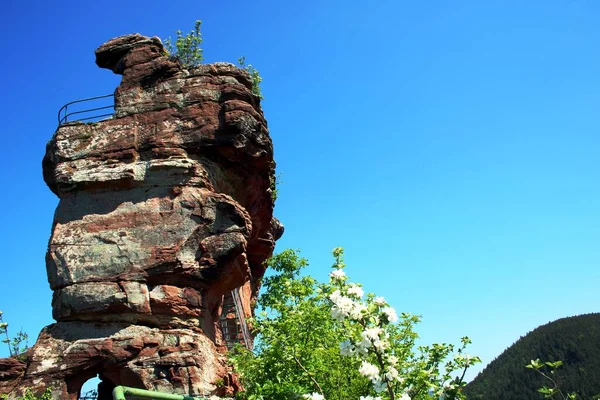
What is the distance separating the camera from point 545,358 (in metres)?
65.5

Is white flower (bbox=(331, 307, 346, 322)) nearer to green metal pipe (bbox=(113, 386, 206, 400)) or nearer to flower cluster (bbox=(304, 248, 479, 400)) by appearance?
flower cluster (bbox=(304, 248, 479, 400))

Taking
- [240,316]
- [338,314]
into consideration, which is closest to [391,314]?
[338,314]

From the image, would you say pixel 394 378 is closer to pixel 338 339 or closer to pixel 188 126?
pixel 338 339

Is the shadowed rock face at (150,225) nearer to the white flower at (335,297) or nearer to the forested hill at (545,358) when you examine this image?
the white flower at (335,297)

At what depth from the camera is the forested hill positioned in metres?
58.7

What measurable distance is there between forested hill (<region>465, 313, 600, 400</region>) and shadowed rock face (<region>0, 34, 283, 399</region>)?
52391 millimetres

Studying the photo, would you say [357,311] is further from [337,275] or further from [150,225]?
[150,225]

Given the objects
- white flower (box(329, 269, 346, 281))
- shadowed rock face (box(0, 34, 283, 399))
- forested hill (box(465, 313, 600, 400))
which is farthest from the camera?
forested hill (box(465, 313, 600, 400))

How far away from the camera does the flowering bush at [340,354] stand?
21.9ft

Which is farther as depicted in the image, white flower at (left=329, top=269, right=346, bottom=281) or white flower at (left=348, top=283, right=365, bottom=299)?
white flower at (left=329, top=269, right=346, bottom=281)

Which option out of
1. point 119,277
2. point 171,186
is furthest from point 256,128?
point 119,277

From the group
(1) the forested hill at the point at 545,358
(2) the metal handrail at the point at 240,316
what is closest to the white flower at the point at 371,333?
(2) the metal handrail at the point at 240,316

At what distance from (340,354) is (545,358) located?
218ft

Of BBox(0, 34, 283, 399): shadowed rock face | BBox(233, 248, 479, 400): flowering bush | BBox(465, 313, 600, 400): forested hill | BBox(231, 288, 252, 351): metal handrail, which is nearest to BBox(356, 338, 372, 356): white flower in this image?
BBox(233, 248, 479, 400): flowering bush
